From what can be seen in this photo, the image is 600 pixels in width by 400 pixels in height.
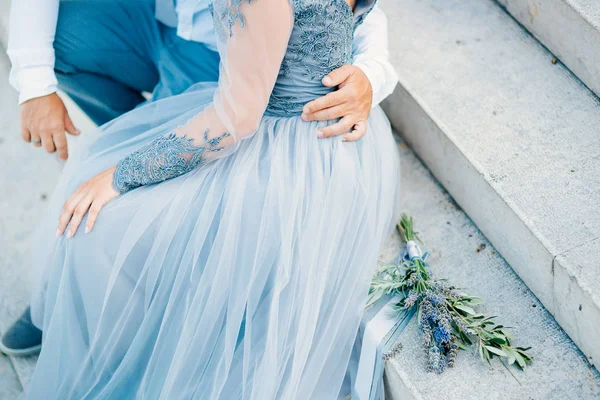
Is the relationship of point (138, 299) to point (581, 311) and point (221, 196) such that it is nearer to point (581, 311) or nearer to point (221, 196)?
point (221, 196)

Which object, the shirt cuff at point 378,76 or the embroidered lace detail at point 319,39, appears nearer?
the embroidered lace detail at point 319,39

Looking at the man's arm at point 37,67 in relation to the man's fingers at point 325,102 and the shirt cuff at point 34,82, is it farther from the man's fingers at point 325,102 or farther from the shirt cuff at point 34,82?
the man's fingers at point 325,102

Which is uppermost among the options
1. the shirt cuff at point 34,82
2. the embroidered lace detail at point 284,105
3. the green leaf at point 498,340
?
the shirt cuff at point 34,82

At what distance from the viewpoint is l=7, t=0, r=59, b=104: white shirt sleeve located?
185cm

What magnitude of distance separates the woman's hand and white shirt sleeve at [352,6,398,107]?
717 mm

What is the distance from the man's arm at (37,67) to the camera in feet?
6.08

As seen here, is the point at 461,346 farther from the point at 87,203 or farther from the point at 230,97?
the point at 87,203

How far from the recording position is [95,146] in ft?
6.04

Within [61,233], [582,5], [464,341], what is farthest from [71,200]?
[582,5]

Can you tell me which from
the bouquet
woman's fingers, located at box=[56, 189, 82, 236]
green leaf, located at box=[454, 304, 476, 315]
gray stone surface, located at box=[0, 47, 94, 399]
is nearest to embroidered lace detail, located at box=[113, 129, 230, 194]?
woman's fingers, located at box=[56, 189, 82, 236]

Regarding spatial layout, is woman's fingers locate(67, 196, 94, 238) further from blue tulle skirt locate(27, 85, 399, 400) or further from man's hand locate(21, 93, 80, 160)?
man's hand locate(21, 93, 80, 160)

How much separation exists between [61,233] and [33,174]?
113 centimetres

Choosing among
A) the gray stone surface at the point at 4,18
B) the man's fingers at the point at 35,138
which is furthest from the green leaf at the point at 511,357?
the gray stone surface at the point at 4,18

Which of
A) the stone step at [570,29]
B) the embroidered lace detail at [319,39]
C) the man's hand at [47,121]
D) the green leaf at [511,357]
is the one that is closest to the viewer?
the embroidered lace detail at [319,39]
